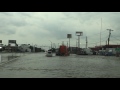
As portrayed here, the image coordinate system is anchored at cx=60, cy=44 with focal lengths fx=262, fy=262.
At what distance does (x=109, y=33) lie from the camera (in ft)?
332
